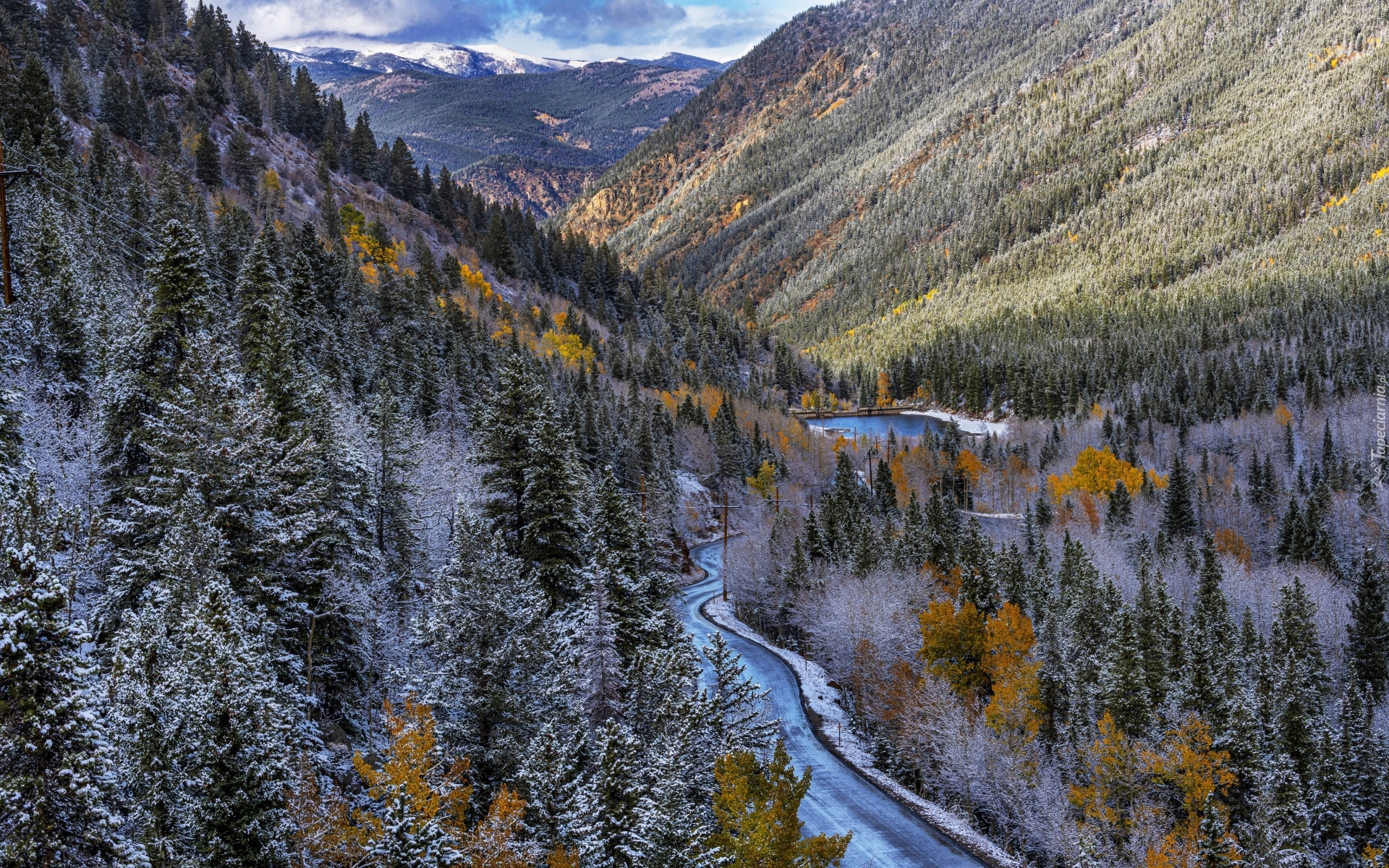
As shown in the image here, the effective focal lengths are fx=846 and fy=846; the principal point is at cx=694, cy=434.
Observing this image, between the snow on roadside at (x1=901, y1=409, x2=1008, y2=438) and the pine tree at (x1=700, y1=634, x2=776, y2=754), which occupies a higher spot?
the pine tree at (x1=700, y1=634, x2=776, y2=754)

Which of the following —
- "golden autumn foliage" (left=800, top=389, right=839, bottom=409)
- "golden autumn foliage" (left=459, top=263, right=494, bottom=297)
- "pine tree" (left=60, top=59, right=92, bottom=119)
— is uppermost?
"pine tree" (left=60, top=59, right=92, bottom=119)

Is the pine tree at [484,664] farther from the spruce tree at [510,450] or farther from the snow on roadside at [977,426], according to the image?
the snow on roadside at [977,426]

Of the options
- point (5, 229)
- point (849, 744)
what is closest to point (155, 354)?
point (5, 229)

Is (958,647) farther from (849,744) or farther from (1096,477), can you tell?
(1096,477)

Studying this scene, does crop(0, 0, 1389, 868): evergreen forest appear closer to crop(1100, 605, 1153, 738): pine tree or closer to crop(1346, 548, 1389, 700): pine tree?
crop(1100, 605, 1153, 738): pine tree

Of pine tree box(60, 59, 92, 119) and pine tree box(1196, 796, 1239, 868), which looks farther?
pine tree box(60, 59, 92, 119)

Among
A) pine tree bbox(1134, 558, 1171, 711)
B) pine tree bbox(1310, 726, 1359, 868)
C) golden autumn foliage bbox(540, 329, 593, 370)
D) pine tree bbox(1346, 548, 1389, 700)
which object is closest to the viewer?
pine tree bbox(1310, 726, 1359, 868)

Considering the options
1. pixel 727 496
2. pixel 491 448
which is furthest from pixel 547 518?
pixel 727 496

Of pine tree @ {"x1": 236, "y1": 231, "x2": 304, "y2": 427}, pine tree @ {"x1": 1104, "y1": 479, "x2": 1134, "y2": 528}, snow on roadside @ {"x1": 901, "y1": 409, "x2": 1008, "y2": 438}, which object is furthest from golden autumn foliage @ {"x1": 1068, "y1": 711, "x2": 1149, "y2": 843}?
snow on roadside @ {"x1": 901, "y1": 409, "x2": 1008, "y2": 438}

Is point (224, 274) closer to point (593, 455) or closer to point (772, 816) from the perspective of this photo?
point (593, 455)
